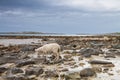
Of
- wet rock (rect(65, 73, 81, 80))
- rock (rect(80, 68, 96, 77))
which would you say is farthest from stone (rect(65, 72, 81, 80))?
rock (rect(80, 68, 96, 77))

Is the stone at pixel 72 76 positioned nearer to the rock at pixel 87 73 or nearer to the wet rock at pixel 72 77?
the wet rock at pixel 72 77

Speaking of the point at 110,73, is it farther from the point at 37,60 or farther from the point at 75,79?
the point at 37,60

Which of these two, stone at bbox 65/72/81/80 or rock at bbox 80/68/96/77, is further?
rock at bbox 80/68/96/77

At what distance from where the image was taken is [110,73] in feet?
44.6

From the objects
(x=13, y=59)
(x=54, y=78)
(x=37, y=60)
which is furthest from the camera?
(x=13, y=59)

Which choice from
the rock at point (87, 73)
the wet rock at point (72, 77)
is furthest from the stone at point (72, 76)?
the rock at point (87, 73)

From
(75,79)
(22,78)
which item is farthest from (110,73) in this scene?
(22,78)

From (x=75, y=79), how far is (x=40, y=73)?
94.9 inches

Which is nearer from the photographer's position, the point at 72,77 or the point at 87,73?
the point at 72,77

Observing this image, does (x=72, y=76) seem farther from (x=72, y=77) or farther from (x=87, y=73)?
(x=87, y=73)

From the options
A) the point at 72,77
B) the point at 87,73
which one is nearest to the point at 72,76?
the point at 72,77

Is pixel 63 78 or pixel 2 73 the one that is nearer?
pixel 63 78

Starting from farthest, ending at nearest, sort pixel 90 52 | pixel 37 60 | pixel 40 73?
pixel 90 52 → pixel 37 60 → pixel 40 73

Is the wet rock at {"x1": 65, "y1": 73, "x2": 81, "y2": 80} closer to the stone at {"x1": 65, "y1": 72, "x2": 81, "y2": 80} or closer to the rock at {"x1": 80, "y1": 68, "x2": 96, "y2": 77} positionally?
the stone at {"x1": 65, "y1": 72, "x2": 81, "y2": 80}
